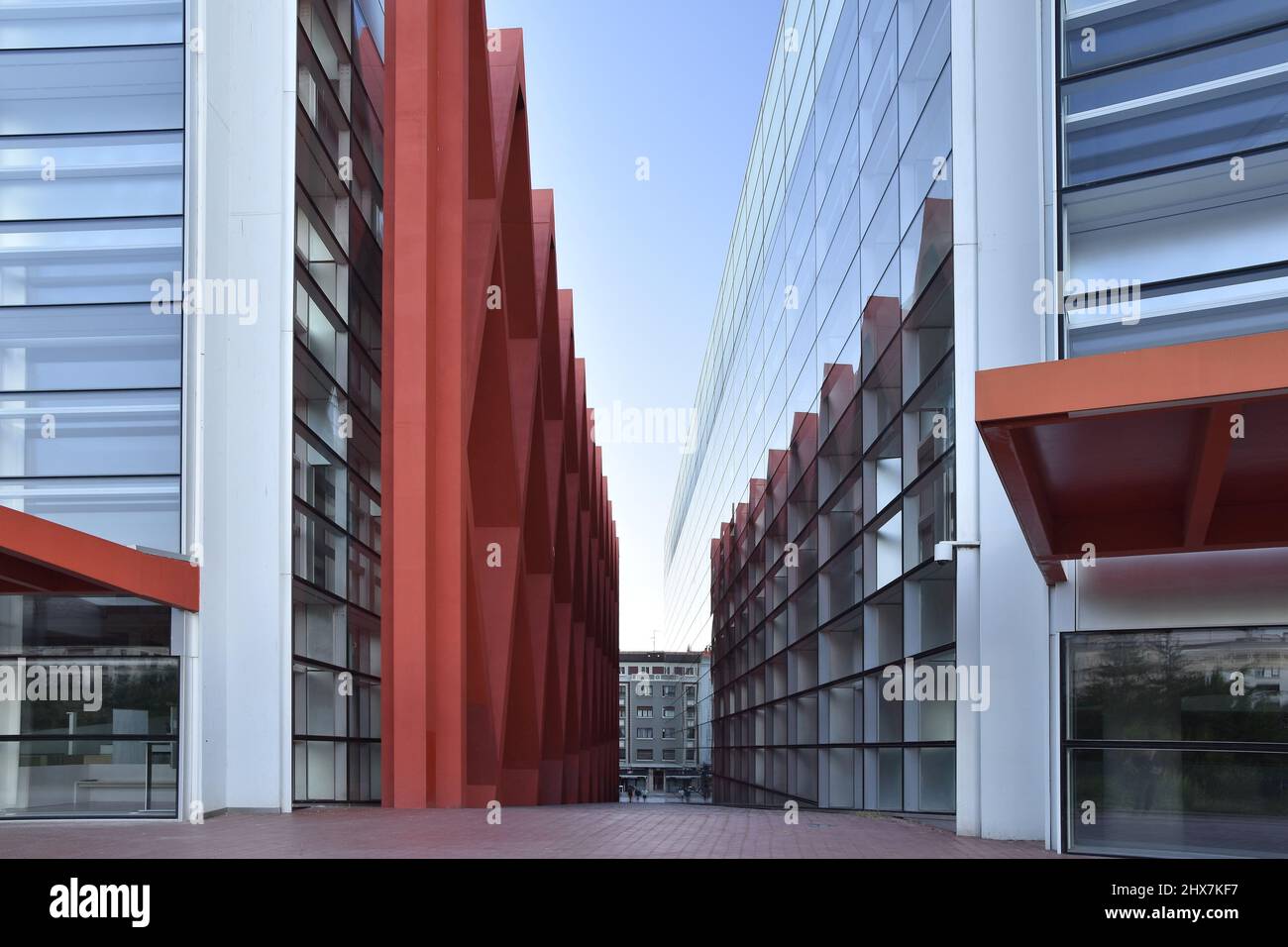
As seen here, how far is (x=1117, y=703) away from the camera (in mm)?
10281

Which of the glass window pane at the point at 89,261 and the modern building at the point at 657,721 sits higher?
the glass window pane at the point at 89,261

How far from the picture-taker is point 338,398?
23.3 meters

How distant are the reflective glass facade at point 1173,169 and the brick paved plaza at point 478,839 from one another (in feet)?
16.6

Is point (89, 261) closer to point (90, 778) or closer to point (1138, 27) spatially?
point (90, 778)

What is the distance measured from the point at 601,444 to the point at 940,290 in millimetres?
48568

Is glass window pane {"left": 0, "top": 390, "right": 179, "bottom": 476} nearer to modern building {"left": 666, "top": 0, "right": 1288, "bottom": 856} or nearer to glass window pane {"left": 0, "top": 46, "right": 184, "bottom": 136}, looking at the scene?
glass window pane {"left": 0, "top": 46, "right": 184, "bottom": 136}

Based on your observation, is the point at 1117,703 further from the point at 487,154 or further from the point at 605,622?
the point at 605,622

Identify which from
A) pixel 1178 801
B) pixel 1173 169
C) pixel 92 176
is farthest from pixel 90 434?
pixel 1178 801

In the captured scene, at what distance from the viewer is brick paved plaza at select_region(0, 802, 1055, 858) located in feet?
33.2

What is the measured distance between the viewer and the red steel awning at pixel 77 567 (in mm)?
11156

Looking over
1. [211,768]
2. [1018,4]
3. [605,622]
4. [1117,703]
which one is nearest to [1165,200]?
[1018,4]

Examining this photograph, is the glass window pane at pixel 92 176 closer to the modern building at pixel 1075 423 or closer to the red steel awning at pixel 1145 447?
the modern building at pixel 1075 423

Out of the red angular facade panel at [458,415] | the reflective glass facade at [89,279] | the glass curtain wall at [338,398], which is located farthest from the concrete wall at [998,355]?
the glass curtain wall at [338,398]

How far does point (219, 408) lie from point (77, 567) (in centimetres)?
454
